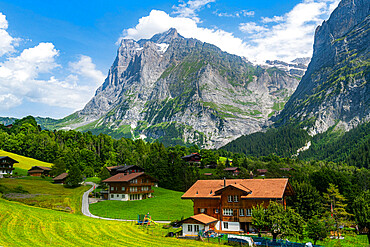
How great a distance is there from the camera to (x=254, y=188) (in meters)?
55.4

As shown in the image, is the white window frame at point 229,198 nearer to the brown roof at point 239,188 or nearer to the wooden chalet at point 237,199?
the wooden chalet at point 237,199

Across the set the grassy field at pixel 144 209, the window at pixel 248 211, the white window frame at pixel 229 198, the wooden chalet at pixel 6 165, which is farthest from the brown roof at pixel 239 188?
the wooden chalet at pixel 6 165

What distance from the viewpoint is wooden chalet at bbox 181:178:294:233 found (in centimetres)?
5266

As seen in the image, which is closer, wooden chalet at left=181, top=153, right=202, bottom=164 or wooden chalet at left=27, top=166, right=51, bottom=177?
wooden chalet at left=27, top=166, right=51, bottom=177

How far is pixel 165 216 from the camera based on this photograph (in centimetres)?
6406

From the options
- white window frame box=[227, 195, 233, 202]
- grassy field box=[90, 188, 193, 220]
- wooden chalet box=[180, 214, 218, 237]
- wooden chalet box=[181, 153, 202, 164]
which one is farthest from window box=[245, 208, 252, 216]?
wooden chalet box=[181, 153, 202, 164]

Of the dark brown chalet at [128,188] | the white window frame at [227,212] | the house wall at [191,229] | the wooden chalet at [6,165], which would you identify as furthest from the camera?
the wooden chalet at [6,165]

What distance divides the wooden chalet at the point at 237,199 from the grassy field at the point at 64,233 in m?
14.5

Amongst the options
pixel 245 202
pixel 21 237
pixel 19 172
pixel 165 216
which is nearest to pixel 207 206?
pixel 245 202

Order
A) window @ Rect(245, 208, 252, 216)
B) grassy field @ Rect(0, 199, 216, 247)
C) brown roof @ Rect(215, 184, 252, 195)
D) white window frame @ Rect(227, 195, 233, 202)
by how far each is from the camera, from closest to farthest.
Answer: grassy field @ Rect(0, 199, 216, 247) < window @ Rect(245, 208, 252, 216) < brown roof @ Rect(215, 184, 252, 195) < white window frame @ Rect(227, 195, 233, 202)

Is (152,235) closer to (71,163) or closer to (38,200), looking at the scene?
(38,200)

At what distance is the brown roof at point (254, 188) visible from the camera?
171ft

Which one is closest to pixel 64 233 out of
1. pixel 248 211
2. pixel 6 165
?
pixel 248 211

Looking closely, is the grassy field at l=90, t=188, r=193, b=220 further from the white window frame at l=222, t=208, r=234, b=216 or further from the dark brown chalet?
the white window frame at l=222, t=208, r=234, b=216
